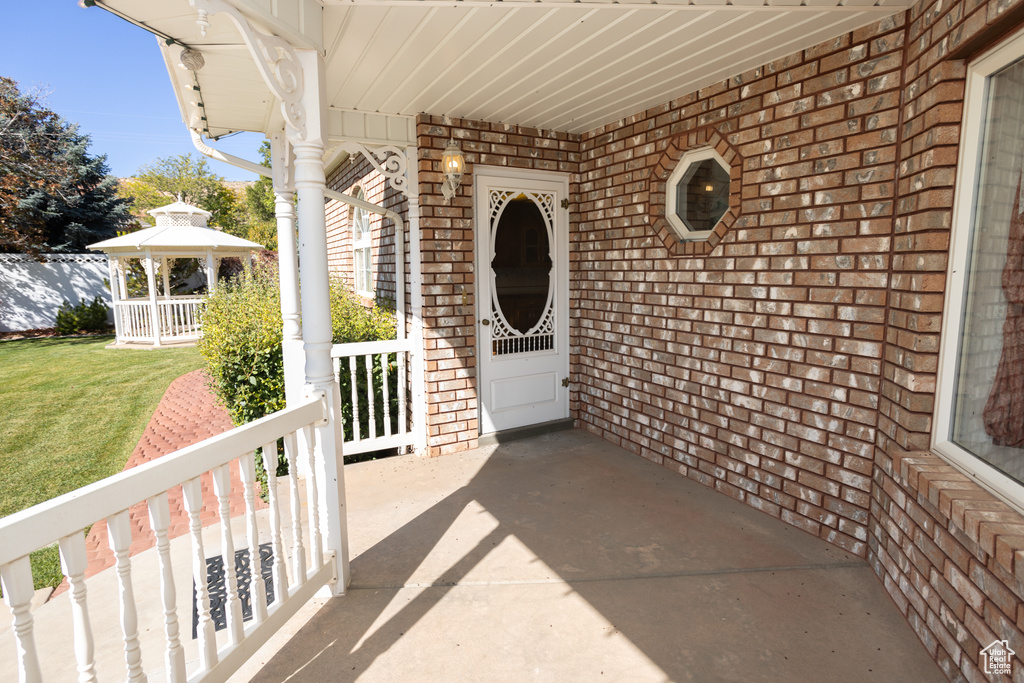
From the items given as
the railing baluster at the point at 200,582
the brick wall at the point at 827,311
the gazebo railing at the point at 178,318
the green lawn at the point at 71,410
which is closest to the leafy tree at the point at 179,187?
the gazebo railing at the point at 178,318

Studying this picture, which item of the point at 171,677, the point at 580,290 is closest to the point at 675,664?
the point at 171,677

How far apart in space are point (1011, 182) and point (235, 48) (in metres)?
3.29

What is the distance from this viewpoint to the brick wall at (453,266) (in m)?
4.13

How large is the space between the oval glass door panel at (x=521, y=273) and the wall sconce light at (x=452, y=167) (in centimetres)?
55

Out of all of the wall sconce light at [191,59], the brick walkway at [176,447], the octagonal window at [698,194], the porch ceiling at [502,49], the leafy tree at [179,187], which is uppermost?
the leafy tree at [179,187]

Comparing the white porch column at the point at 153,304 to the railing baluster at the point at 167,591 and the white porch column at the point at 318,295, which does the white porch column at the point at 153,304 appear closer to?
the white porch column at the point at 318,295

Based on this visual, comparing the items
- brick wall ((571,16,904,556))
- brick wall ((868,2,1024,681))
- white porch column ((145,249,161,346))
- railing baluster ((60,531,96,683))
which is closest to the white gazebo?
white porch column ((145,249,161,346))

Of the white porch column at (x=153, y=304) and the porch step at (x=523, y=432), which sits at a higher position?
the white porch column at (x=153, y=304)

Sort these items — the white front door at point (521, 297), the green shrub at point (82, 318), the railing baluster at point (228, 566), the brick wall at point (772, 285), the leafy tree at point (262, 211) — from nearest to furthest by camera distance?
the railing baluster at point (228, 566) < the brick wall at point (772, 285) < the white front door at point (521, 297) < the green shrub at point (82, 318) < the leafy tree at point (262, 211)

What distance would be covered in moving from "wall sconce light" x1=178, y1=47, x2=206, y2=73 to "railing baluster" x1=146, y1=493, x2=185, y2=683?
2.25 m

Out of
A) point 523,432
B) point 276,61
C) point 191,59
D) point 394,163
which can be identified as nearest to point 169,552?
point 276,61

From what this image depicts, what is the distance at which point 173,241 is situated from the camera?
38.2 ft

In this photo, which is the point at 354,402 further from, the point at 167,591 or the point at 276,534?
the point at 167,591

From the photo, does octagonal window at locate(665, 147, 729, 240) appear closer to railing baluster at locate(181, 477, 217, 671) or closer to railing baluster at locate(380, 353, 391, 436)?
railing baluster at locate(380, 353, 391, 436)
